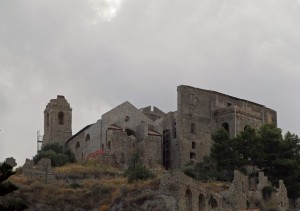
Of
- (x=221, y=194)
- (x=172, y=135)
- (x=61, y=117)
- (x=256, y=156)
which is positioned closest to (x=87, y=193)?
(x=221, y=194)

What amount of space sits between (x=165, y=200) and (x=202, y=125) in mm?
22632

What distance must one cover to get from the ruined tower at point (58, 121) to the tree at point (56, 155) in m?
2.24

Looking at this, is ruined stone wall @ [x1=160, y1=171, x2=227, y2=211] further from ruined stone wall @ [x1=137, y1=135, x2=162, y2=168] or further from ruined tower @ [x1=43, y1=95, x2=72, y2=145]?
ruined tower @ [x1=43, y1=95, x2=72, y2=145]

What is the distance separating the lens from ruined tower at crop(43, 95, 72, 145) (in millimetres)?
91938

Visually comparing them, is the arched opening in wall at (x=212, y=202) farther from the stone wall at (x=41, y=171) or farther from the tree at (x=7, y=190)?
the tree at (x=7, y=190)

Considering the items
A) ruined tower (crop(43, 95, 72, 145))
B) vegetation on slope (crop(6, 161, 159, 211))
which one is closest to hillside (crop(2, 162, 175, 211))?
vegetation on slope (crop(6, 161, 159, 211))

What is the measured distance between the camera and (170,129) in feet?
281

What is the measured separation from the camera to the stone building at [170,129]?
270 feet

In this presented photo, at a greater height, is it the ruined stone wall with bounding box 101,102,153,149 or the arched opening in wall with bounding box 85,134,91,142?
the ruined stone wall with bounding box 101,102,153,149

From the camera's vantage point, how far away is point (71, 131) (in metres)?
92.4

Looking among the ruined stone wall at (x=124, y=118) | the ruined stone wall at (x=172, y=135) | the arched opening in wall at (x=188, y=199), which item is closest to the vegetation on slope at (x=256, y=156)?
the ruined stone wall at (x=172, y=135)

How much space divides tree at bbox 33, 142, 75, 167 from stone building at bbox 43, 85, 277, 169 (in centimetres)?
88

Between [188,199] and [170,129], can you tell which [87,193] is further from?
[170,129]

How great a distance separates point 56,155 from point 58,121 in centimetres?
1030
